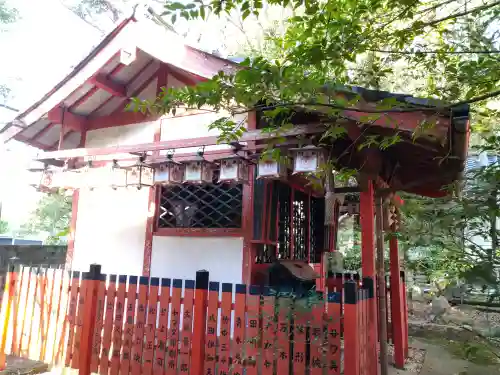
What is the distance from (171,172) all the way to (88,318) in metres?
2.21

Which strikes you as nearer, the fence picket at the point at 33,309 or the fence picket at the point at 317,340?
the fence picket at the point at 317,340

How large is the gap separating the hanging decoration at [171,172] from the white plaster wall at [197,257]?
1077mm

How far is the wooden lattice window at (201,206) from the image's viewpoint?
18.8ft

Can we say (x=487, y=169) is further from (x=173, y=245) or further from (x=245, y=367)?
(x=173, y=245)

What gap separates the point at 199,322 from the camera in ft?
13.1

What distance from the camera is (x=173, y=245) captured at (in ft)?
19.7

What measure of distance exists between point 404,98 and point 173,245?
4186 millimetres

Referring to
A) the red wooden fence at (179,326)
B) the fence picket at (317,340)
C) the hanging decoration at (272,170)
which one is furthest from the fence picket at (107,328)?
the fence picket at (317,340)

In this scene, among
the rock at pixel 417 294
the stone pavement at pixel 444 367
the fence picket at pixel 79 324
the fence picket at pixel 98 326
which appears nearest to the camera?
the fence picket at pixel 98 326

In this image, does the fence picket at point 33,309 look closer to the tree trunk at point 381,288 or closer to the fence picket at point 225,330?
the fence picket at point 225,330

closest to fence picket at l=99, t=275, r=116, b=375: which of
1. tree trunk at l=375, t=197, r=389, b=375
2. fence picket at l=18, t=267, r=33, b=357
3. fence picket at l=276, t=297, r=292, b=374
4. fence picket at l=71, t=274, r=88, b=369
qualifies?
fence picket at l=71, t=274, r=88, b=369

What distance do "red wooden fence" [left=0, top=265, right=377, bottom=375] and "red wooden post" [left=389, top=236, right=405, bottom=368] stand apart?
2.35 meters

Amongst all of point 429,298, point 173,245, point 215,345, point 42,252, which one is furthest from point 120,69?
point 429,298

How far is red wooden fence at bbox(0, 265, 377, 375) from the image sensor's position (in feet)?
11.5
